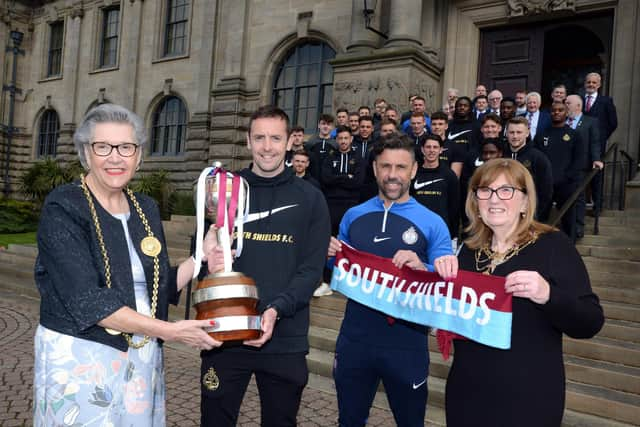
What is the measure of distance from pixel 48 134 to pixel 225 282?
26695mm

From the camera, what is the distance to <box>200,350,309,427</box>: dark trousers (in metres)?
2.58

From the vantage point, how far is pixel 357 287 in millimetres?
3289

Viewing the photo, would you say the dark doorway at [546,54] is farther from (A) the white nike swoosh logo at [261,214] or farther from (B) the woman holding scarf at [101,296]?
(B) the woman holding scarf at [101,296]

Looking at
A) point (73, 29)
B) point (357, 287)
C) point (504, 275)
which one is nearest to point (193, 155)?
point (73, 29)

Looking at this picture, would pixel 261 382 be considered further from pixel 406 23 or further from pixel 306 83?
pixel 306 83

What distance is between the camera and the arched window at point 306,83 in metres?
15.2

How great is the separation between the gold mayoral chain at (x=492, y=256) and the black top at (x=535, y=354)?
0.10 ft

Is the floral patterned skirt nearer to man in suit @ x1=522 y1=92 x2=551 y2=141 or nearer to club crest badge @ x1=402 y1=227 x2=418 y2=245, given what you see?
club crest badge @ x1=402 y1=227 x2=418 y2=245

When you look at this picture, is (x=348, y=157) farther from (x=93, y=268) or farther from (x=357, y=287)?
(x=93, y=268)

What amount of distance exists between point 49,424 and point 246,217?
123 cm

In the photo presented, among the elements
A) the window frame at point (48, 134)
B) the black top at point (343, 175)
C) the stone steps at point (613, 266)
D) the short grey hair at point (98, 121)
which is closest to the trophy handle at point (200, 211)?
the short grey hair at point (98, 121)

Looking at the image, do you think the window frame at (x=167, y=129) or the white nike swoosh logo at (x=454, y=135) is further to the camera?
the window frame at (x=167, y=129)

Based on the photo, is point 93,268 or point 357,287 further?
point 357,287

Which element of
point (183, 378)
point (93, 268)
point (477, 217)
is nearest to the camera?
point (93, 268)
